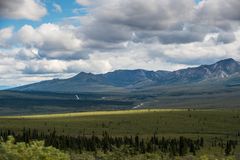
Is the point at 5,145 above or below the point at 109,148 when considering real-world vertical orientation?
above

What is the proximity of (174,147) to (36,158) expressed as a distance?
5888 inches

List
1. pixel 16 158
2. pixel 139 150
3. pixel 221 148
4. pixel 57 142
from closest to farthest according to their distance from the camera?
1. pixel 16 158
2. pixel 139 150
3. pixel 57 142
4. pixel 221 148

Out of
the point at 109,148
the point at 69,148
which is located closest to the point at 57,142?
the point at 69,148

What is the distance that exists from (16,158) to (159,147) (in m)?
157

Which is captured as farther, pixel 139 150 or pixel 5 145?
pixel 139 150

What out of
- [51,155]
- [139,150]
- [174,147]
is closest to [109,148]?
[139,150]

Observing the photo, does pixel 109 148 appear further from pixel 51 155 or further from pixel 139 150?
pixel 51 155

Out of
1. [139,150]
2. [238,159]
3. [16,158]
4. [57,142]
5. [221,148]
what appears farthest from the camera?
→ [221,148]

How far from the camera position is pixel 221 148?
199625 mm

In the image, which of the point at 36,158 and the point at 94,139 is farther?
the point at 94,139

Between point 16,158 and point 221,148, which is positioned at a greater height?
point 16,158

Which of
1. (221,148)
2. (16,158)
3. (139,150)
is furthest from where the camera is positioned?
(221,148)

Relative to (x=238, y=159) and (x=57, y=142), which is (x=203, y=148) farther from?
(x=57, y=142)

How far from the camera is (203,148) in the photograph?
654 ft
